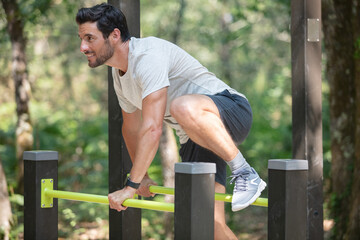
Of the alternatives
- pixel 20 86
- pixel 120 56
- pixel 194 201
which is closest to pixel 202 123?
pixel 194 201

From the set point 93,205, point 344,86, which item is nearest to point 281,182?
point 344,86

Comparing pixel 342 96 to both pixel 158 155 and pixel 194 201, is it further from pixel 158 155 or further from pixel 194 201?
pixel 158 155

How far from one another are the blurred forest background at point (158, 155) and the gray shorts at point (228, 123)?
1025 mm

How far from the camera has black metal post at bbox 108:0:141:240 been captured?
3049 millimetres

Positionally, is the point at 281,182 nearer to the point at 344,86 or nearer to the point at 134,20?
the point at 134,20

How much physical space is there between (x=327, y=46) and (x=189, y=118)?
2.59 meters

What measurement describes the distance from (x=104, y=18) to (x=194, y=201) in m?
1.09

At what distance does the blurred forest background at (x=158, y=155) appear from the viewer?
4488 millimetres

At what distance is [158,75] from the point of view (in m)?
2.46

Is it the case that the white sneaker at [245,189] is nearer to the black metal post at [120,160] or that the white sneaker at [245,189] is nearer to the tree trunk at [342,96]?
the black metal post at [120,160]

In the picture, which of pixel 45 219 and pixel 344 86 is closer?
pixel 45 219

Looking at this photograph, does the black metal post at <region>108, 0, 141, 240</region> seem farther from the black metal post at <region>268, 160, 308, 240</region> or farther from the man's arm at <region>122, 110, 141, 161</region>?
the black metal post at <region>268, 160, 308, 240</region>

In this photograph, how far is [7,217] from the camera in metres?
4.14

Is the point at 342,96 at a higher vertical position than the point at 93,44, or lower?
lower
